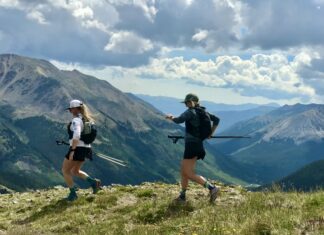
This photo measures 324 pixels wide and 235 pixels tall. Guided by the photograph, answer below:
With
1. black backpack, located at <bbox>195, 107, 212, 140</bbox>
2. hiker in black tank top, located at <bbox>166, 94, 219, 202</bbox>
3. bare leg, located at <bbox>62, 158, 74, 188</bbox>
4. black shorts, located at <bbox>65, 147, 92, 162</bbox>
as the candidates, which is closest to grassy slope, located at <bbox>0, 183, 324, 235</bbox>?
hiker in black tank top, located at <bbox>166, 94, 219, 202</bbox>

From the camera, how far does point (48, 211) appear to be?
16.5 m

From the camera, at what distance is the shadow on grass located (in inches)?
624

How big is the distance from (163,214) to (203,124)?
3089 mm

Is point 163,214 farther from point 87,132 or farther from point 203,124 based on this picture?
point 87,132

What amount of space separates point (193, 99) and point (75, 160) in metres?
5.38

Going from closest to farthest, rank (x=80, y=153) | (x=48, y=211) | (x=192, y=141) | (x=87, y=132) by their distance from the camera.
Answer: (x=192, y=141) → (x=48, y=211) → (x=87, y=132) → (x=80, y=153)

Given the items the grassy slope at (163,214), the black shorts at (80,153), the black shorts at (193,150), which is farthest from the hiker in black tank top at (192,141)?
the black shorts at (80,153)

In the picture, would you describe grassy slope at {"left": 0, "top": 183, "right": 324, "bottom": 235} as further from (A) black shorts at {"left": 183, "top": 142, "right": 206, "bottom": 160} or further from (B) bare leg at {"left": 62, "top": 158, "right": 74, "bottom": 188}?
(A) black shorts at {"left": 183, "top": 142, "right": 206, "bottom": 160}

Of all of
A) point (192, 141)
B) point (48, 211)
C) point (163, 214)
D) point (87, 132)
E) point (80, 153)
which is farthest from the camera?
point (80, 153)

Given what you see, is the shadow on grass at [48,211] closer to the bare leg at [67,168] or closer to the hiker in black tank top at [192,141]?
the bare leg at [67,168]

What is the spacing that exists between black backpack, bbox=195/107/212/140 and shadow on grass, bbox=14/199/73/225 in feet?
18.6

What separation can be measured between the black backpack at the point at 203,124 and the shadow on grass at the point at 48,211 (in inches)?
224

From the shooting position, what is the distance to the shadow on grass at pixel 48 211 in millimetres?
15841

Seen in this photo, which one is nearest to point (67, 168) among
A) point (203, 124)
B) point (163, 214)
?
point (163, 214)
